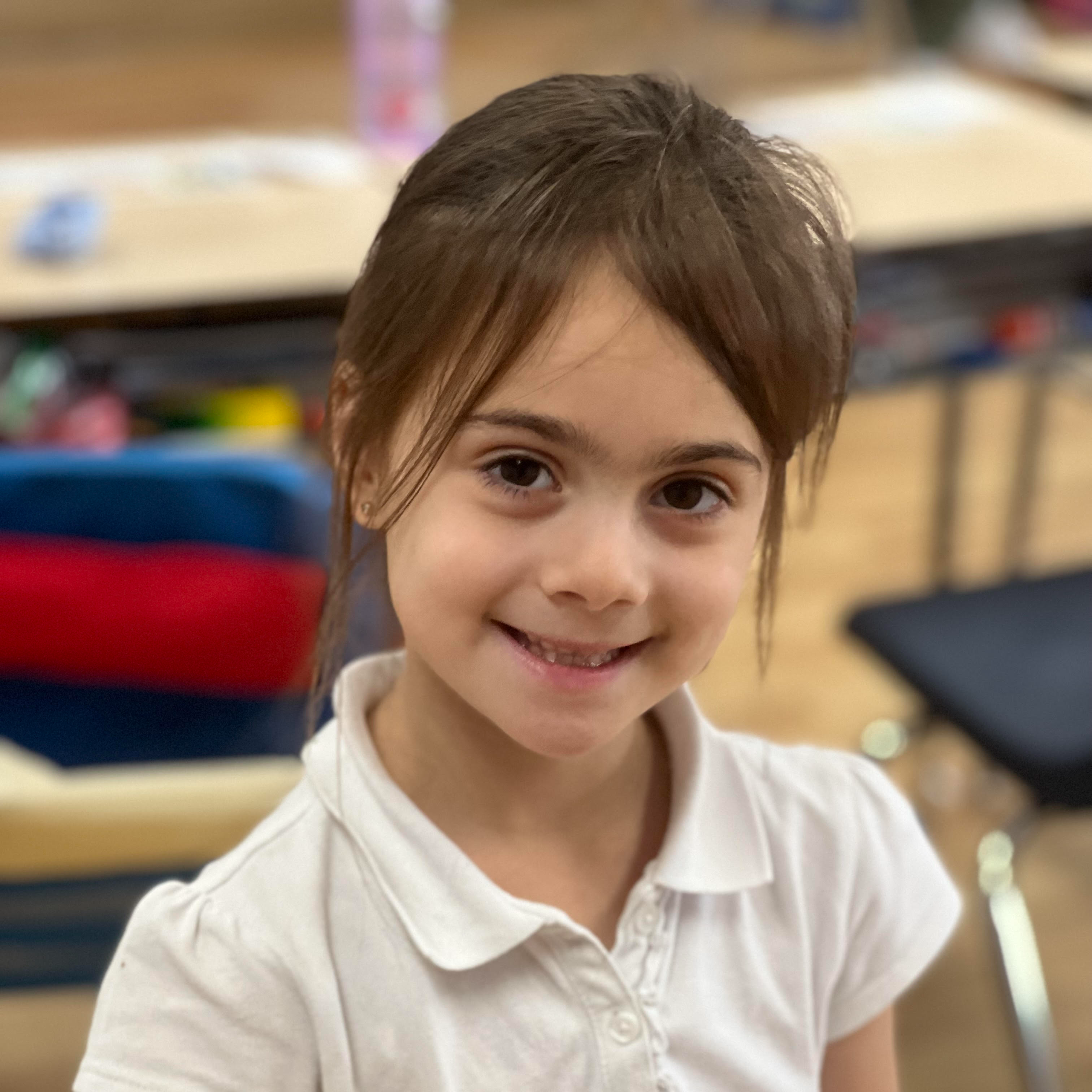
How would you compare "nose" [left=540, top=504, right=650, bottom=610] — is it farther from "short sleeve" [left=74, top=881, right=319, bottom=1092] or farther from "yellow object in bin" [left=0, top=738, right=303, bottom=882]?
"yellow object in bin" [left=0, top=738, right=303, bottom=882]

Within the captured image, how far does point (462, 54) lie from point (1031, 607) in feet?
10.4

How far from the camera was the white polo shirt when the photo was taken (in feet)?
2.11

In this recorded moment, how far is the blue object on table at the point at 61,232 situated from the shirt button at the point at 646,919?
1248 millimetres

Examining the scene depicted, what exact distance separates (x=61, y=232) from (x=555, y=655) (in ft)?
4.24

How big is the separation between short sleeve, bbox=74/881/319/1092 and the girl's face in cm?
15

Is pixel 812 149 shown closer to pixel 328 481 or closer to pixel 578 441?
pixel 328 481

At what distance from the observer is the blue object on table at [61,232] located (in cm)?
170

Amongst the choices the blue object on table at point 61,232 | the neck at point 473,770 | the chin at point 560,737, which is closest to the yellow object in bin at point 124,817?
the neck at point 473,770

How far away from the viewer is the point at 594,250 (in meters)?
0.58

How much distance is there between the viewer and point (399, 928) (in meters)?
0.67

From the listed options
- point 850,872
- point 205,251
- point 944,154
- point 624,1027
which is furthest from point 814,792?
point 944,154

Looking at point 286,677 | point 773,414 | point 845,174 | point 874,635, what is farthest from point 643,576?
point 845,174

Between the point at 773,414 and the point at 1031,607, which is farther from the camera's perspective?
the point at 1031,607

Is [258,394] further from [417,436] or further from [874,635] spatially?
[417,436]
